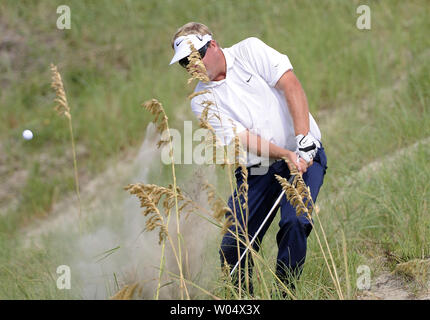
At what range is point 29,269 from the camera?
4.55m

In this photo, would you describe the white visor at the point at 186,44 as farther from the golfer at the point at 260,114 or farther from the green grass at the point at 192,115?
the green grass at the point at 192,115

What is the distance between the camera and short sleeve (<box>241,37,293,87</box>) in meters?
3.41

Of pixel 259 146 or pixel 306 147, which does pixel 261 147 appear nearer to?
pixel 259 146

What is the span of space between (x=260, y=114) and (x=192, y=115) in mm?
4407

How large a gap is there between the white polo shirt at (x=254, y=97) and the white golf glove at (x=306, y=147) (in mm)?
213

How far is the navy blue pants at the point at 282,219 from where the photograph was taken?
321 cm

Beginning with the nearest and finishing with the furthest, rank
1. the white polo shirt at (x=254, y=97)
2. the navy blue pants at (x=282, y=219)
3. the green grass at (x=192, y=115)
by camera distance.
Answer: the navy blue pants at (x=282, y=219) < the white polo shirt at (x=254, y=97) < the green grass at (x=192, y=115)

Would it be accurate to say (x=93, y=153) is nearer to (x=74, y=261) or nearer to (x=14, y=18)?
(x=14, y=18)

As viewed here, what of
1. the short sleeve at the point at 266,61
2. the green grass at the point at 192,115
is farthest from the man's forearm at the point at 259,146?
the green grass at the point at 192,115

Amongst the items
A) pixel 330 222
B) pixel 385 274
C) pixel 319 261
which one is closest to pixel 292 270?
pixel 319 261

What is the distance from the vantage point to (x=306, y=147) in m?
3.24

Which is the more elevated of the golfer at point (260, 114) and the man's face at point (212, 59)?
the man's face at point (212, 59)

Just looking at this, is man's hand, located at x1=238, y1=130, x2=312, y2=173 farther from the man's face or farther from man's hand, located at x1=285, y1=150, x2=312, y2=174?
the man's face

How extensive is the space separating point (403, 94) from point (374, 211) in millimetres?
2527
